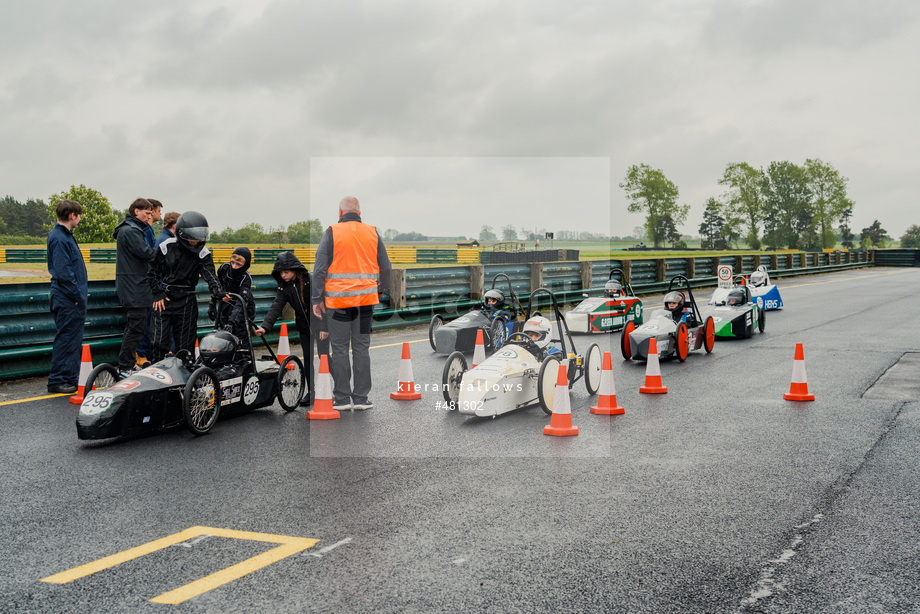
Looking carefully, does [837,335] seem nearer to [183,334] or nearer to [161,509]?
[183,334]

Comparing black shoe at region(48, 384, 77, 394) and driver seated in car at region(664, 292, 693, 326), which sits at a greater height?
driver seated in car at region(664, 292, 693, 326)

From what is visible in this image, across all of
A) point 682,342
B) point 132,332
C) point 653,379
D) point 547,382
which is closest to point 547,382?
point 547,382

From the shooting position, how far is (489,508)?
536 cm

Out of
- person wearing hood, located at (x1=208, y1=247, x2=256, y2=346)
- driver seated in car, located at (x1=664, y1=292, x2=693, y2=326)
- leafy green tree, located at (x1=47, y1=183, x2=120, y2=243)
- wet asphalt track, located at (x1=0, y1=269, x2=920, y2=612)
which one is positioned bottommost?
wet asphalt track, located at (x1=0, y1=269, x2=920, y2=612)

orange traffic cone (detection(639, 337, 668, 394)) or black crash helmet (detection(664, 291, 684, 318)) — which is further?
black crash helmet (detection(664, 291, 684, 318))

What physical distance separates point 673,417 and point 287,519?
4.60m

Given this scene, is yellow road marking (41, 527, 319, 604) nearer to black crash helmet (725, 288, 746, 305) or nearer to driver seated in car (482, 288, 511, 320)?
driver seated in car (482, 288, 511, 320)

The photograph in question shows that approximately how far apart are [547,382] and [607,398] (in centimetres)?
63

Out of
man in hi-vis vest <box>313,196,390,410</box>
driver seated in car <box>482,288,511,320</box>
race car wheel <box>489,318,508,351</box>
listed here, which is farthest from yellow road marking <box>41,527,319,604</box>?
driver seated in car <box>482,288,511,320</box>

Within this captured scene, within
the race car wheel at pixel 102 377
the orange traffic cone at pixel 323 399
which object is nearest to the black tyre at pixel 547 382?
the orange traffic cone at pixel 323 399

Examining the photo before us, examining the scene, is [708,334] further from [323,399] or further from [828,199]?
[828,199]

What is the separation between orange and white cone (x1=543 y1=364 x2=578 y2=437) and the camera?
752 centimetres

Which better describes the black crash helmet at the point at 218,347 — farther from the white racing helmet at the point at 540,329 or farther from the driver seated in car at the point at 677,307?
the driver seated in car at the point at 677,307

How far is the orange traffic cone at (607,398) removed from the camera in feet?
27.8
